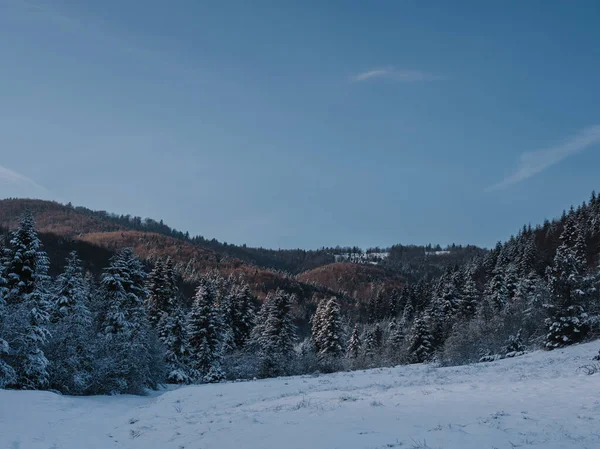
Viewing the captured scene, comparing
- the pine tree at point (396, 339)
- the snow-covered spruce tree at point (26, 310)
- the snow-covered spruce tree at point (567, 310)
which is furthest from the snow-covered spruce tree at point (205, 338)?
the snow-covered spruce tree at point (567, 310)

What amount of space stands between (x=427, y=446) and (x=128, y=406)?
1769cm

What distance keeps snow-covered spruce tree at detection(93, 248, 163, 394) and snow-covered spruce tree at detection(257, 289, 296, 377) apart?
1401 centimetres

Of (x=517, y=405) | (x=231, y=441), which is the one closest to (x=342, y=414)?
(x=231, y=441)

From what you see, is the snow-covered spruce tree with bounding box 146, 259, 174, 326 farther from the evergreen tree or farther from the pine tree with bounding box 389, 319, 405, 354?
the evergreen tree

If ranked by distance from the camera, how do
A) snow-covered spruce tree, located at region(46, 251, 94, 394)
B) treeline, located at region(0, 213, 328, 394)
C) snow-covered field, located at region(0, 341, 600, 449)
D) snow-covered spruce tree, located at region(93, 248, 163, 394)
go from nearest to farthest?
snow-covered field, located at region(0, 341, 600, 449) → treeline, located at region(0, 213, 328, 394) → snow-covered spruce tree, located at region(46, 251, 94, 394) → snow-covered spruce tree, located at region(93, 248, 163, 394)

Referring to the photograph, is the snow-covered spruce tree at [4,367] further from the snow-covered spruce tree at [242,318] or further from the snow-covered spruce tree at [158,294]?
the snow-covered spruce tree at [242,318]

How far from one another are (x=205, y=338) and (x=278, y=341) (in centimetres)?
1085

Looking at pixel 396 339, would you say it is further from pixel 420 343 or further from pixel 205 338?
pixel 205 338

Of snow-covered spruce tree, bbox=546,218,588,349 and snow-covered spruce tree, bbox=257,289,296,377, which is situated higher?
snow-covered spruce tree, bbox=546,218,588,349

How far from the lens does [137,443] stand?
1237cm

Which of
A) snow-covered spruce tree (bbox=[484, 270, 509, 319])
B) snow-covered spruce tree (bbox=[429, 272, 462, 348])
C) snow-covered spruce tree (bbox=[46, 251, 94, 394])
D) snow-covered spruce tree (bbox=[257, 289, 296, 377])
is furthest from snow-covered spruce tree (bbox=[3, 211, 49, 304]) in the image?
snow-covered spruce tree (bbox=[484, 270, 509, 319])

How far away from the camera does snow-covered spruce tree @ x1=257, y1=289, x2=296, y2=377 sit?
42.1m

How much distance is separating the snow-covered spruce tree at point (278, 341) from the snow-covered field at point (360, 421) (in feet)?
76.1

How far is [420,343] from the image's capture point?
50438 millimetres
